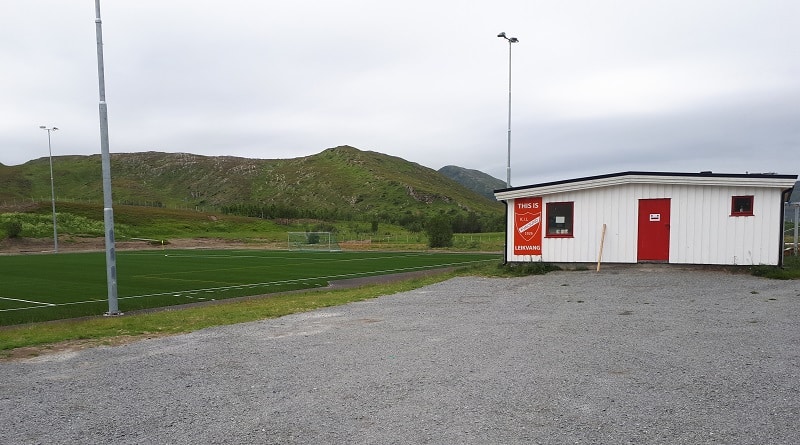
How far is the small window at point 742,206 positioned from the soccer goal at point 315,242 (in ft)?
134

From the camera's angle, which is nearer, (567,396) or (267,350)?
(567,396)

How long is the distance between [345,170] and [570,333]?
162307 millimetres

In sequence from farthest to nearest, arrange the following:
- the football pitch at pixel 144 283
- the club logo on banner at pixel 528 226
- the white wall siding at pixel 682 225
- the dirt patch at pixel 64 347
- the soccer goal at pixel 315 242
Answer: the soccer goal at pixel 315 242, the club logo on banner at pixel 528 226, the white wall siding at pixel 682 225, the football pitch at pixel 144 283, the dirt patch at pixel 64 347

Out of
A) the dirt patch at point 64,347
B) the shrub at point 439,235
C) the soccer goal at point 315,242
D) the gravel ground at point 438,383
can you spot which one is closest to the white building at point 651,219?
the gravel ground at point 438,383

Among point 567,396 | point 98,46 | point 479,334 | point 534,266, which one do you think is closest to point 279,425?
point 567,396

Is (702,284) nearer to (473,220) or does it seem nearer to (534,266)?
(534,266)

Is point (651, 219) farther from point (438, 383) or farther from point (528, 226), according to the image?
point (438, 383)

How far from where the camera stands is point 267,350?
8.49 m

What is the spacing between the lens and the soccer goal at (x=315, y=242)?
55.7m

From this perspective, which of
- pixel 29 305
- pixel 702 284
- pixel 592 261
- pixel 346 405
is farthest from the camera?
pixel 592 261

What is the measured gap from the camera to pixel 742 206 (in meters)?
17.8

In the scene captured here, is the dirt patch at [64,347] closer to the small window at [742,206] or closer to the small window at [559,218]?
the small window at [559,218]

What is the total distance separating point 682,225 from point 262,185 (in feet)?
512

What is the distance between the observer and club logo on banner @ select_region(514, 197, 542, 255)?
20.7 metres
